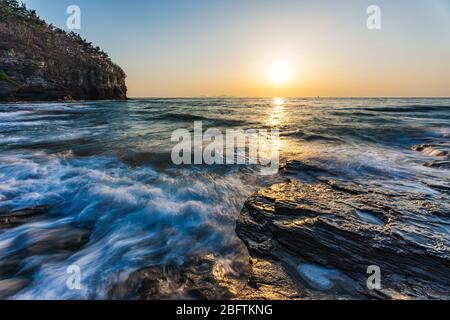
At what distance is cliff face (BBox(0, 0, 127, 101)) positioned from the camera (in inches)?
1751

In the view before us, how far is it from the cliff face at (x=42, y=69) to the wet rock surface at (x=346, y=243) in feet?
166

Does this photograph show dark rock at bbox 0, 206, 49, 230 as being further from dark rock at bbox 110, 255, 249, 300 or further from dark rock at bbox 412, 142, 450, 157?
dark rock at bbox 412, 142, 450, 157

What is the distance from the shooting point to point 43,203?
15.5 ft

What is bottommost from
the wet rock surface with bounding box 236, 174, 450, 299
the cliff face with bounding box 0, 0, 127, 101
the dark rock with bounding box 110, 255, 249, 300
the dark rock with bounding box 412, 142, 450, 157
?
the dark rock with bounding box 110, 255, 249, 300

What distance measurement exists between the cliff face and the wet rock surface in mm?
50627

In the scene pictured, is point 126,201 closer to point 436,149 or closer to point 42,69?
point 436,149

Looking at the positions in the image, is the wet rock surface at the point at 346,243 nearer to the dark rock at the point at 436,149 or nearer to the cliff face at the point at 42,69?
the dark rock at the point at 436,149

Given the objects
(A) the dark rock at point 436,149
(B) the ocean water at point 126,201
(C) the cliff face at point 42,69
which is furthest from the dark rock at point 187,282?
(C) the cliff face at point 42,69

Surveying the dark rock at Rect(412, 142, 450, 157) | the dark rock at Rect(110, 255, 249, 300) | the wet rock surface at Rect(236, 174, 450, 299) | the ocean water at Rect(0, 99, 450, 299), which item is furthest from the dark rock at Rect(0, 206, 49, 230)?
the dark rock at Rect(412, 142, 450, 157)

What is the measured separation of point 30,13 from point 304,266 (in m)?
107

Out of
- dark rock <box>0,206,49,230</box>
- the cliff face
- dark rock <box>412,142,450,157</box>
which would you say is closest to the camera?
dark rock <box>0,206,49,230</box>

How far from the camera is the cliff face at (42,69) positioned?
4447cm

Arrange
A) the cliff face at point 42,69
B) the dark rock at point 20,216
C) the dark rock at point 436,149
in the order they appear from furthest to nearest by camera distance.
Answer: the cliff face at point 42,69
the dark rock at point 436,149
the dark rock at point 20,216

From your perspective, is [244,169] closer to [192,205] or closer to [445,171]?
[192,205]
